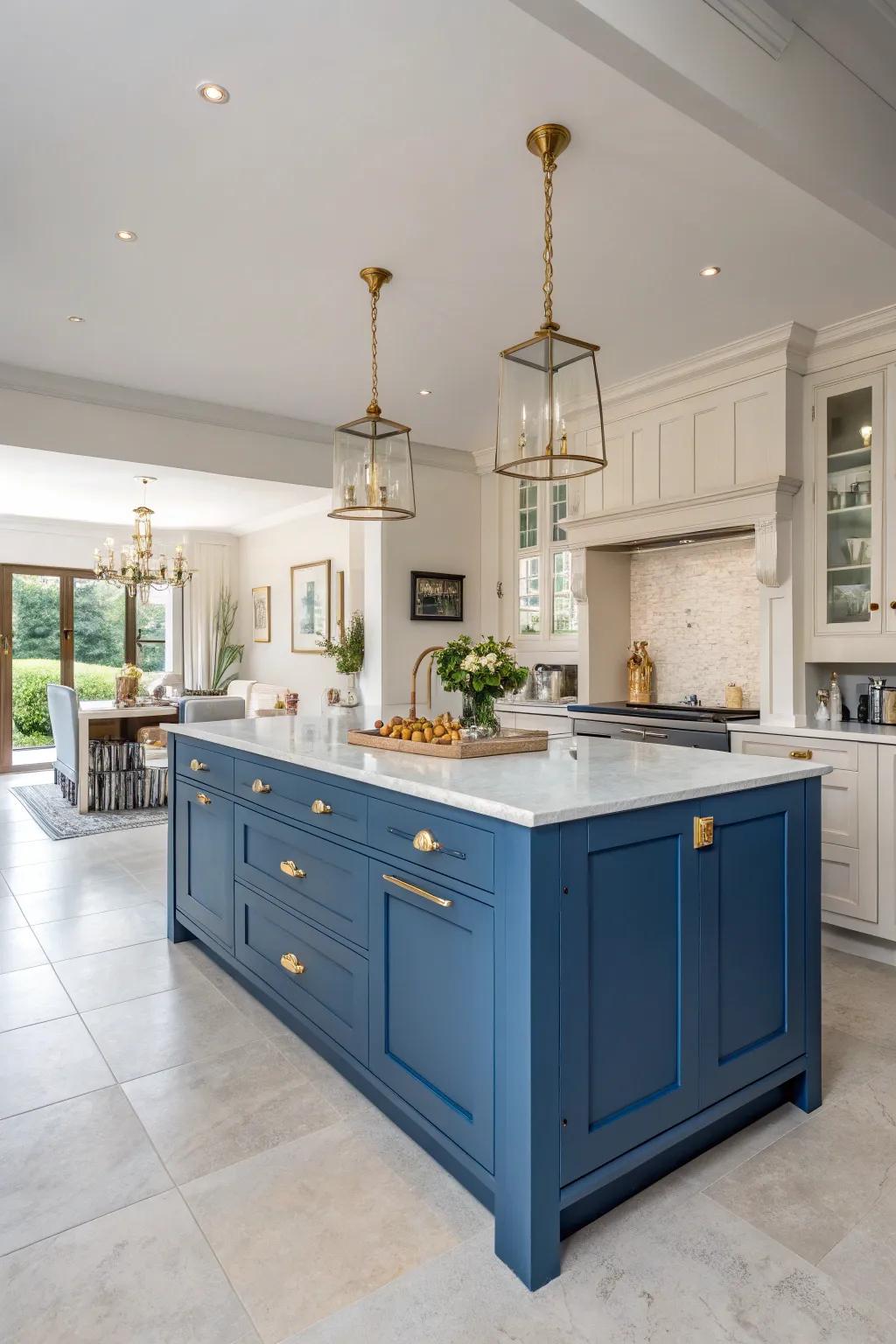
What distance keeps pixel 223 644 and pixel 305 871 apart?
7.45 meters

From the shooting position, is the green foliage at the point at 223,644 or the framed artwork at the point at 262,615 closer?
the framed artwork at the point at 262,615

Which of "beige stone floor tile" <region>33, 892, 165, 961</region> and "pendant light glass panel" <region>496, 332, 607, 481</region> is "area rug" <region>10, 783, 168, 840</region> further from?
"pendant light glass panel" <region>496, 332, 607, 481</region>

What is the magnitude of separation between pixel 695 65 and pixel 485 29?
582 millimetres

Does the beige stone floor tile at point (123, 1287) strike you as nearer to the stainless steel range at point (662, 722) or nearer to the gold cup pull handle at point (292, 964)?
the gold cup pull handle at point (292, 964)

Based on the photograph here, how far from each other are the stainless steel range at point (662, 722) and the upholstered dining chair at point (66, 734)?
3895 millimetres

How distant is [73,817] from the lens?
5.93 m

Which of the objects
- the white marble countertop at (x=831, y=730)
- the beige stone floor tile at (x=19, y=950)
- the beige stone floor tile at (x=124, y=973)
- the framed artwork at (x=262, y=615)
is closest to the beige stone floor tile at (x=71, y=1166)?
the beige stone floor tile at (x=124, y=973)

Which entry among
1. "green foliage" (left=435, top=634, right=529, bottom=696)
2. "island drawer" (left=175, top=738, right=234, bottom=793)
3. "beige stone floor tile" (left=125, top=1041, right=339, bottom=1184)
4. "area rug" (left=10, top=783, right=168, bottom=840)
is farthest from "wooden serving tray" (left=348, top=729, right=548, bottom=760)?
"area rug" (left=10, top=783, right=168, bottom=840)

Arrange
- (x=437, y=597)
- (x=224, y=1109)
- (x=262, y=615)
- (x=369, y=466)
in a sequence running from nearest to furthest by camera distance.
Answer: (x=224, y=1109), (x=369, y=466), (x=437, y=597), (x=262, y=615)

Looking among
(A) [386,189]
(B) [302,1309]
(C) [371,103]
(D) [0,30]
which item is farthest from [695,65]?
(B) [302,1309]

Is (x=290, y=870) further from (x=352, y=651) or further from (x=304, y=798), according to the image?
(x=352, y=651)

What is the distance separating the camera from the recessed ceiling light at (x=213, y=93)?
2164mm

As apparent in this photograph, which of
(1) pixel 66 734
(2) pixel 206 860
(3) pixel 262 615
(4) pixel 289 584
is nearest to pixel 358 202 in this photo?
(2) pixel 206 860

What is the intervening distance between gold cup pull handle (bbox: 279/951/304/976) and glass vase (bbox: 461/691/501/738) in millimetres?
878
